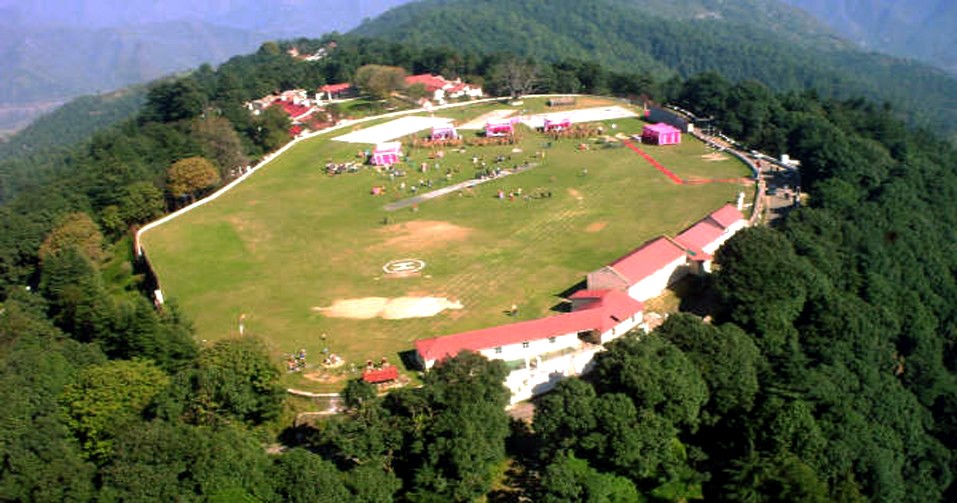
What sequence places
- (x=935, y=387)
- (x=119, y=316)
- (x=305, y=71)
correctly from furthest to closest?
(x=305, y=71) < (x=935, y=387) < (x=119, y=316)

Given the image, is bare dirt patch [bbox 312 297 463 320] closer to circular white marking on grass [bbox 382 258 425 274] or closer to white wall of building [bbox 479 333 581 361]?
circular white marking on grass [bbox 382 258 425 274]

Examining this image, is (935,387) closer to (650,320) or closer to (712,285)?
(712,285)

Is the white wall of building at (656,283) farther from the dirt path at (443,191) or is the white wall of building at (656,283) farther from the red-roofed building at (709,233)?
the dirt path at (443,191)

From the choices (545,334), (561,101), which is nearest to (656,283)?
(545,334)

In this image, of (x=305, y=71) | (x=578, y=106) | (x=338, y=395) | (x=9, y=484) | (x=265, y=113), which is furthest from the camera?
(x=305, y=71)

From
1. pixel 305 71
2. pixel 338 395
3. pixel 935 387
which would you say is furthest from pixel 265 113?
pixel 935 387

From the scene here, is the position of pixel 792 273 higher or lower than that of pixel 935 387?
higher

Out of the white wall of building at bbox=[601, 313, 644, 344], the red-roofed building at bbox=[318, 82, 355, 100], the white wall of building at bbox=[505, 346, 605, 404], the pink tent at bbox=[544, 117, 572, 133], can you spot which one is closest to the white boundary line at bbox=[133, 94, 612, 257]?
the red-roofed building at bbox=[318, 82, 355, 100]
